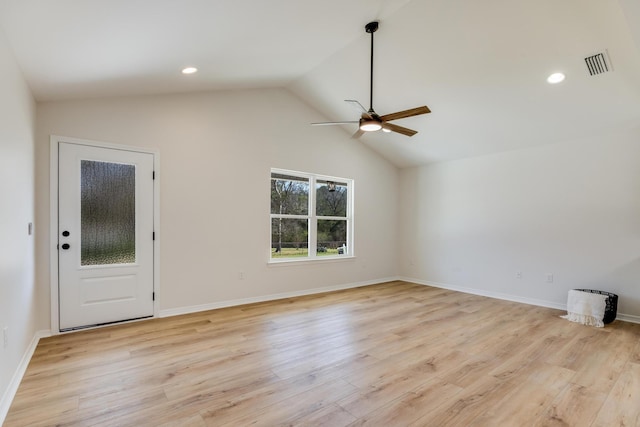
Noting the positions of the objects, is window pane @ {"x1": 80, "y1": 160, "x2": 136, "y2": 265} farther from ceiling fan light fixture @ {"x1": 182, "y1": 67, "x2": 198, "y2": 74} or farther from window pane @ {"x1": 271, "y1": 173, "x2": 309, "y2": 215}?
window pane @ {"x1": 271, "y1": 173, "x2": 309, "y2": 215}

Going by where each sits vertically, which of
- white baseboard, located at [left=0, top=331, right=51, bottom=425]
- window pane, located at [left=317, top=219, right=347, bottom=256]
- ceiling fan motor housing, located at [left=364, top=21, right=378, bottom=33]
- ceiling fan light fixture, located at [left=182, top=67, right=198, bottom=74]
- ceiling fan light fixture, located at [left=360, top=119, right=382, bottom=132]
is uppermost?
ceiling fan motor housing, located at [left=364, top=21, right=378, bottom=33]

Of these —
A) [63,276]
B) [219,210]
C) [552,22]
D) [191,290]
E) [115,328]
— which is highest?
[552,22]

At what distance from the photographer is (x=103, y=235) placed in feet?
12.2

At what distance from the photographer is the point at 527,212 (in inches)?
199

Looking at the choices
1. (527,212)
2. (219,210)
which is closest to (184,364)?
(219,210)

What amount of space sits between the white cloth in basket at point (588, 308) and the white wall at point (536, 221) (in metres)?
0.52

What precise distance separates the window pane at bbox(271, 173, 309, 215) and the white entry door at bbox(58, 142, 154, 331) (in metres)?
1.85

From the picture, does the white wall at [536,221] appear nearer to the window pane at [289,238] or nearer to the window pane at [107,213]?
the window pane at [289,238]

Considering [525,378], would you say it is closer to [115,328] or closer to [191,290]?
[191,290]

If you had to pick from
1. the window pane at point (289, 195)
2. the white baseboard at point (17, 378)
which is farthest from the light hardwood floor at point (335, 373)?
the window pane at point (289, 195)

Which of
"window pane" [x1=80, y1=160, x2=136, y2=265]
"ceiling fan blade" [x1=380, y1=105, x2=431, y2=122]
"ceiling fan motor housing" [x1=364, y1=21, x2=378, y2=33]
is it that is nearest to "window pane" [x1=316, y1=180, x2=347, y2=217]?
"ceiling fan blade" [x1=380, y1=105, x2=431, y2=122]

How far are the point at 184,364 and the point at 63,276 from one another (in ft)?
6.11

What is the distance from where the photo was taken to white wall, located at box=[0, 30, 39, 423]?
2.09 m

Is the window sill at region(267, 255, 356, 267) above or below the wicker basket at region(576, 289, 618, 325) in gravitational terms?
above
